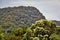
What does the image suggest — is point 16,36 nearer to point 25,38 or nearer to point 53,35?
point 25,38

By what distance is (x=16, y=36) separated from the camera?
5006 centimetres

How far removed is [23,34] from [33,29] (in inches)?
103

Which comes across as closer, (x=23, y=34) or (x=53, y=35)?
(x=53, y=35)

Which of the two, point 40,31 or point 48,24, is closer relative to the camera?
point 40,31

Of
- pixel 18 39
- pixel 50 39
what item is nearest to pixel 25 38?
pixel 18 39

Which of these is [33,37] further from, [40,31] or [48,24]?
[48,24]

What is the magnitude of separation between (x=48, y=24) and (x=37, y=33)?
442 centimetres

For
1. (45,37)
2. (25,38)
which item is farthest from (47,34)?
(25,38)

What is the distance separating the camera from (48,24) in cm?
5066

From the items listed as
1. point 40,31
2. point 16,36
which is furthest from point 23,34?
point 40,31

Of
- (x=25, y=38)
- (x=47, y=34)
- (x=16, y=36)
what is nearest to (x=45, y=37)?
Result: (x=47, y=34)

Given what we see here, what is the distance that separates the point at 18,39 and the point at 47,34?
18.2 ft

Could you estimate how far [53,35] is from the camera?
45.8 meters

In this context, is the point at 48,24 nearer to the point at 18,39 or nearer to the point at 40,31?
the point at 40,31
